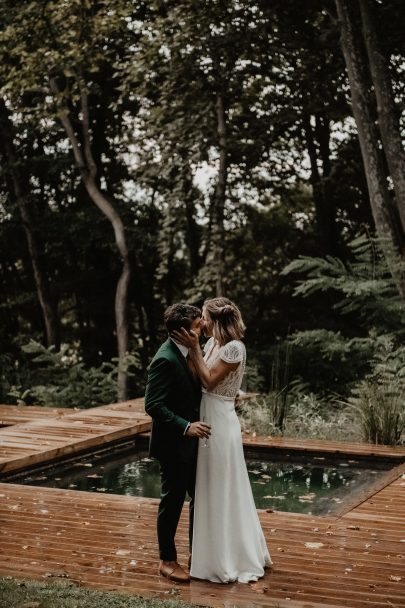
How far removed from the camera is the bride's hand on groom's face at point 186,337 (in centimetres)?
447

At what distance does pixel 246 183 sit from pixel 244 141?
1582 millimetres

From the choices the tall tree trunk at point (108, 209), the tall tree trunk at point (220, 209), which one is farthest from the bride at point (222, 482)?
the tall tree trunk at point (108, 209)

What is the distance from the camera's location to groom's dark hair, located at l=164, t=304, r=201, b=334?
4.48 metres

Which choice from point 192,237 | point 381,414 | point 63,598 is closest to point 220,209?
point 192,237

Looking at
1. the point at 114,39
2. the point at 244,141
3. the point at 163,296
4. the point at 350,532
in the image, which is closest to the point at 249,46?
the point at 244,141

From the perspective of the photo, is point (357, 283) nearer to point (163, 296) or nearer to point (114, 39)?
point (114, 39)

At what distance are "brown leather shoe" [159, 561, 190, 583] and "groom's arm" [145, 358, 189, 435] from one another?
779 mm

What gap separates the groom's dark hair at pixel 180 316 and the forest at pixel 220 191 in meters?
4.90

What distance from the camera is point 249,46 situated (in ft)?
46.4

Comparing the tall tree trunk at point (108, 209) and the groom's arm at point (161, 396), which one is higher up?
the tall tree trunk at point (108, 209)

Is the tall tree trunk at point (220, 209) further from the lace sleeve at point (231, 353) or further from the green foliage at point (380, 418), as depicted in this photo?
the lace sleeve at point (231, 353)

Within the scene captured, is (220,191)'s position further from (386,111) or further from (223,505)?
(223,505)

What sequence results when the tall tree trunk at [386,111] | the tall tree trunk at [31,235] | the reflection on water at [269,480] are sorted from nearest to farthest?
the reflection on water at [269,480] < the tall tree trunk at [386,111] < the tall tree trunk at [31,235]

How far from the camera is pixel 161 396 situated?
441cm
